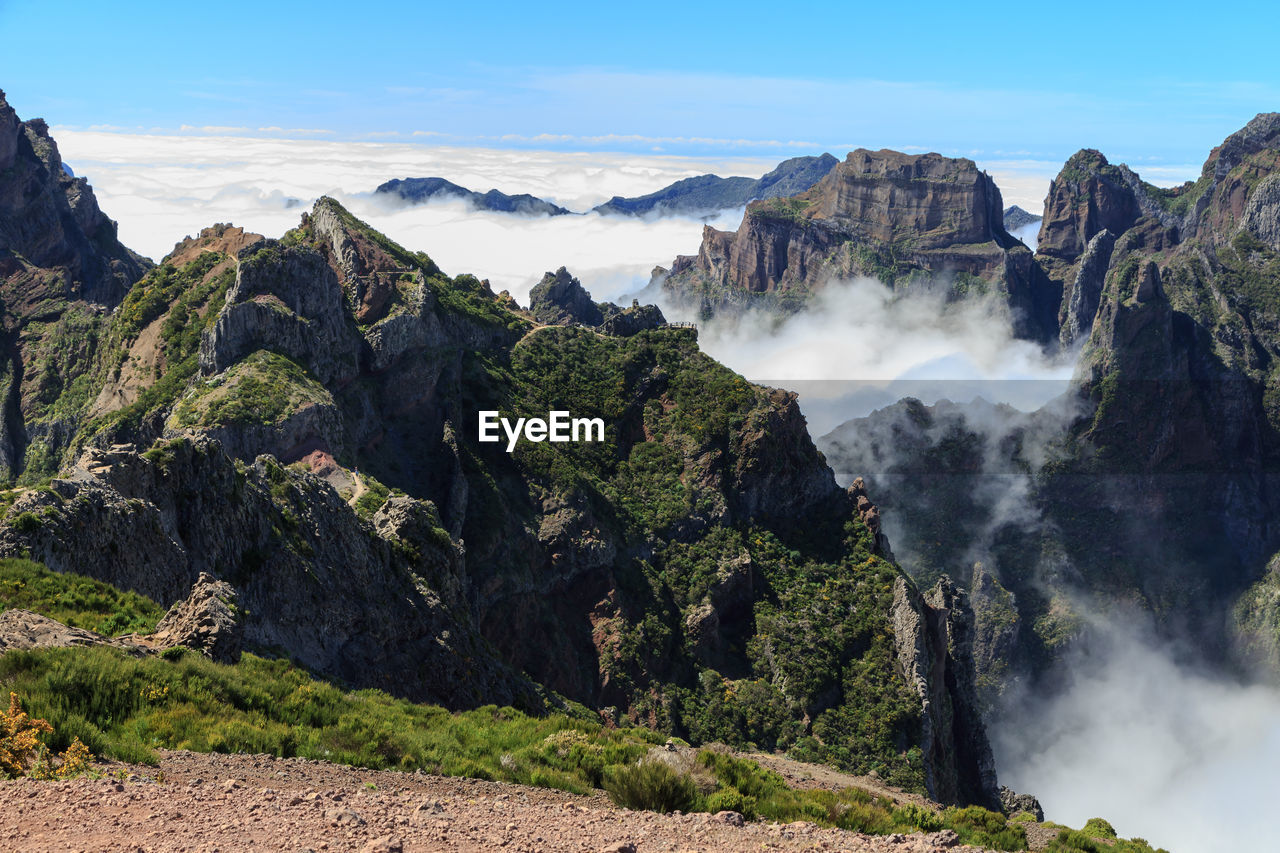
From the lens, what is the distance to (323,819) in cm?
1766

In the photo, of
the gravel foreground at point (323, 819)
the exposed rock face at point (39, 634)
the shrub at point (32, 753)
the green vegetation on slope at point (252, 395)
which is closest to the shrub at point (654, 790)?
the gravel foreground at point (323, 819)

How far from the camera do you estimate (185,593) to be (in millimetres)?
36094

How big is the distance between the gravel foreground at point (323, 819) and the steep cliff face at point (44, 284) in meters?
88.4

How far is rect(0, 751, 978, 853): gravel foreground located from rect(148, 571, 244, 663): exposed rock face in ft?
23.3

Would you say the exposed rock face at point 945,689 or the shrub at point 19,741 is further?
the exposed rock face at point 945,689

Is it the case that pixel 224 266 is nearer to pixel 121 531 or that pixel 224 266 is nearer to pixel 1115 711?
pixel 121 531

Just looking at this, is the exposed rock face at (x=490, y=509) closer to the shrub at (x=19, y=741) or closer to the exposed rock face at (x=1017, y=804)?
the exposed rock face at (x=1017, y=804)

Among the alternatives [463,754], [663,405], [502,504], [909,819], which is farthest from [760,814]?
[663,405]

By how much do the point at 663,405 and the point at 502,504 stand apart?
26.6 meters

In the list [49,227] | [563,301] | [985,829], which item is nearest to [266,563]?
[985,829]

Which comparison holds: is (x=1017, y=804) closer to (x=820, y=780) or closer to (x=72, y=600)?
(x=820, y=780)

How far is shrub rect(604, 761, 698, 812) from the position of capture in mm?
23562

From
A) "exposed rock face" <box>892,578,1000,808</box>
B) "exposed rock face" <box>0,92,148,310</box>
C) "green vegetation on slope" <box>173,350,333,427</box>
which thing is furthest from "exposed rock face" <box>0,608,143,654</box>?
"exposed rock face" <box>0,92,148,310</box>

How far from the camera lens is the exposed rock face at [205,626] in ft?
92.1
